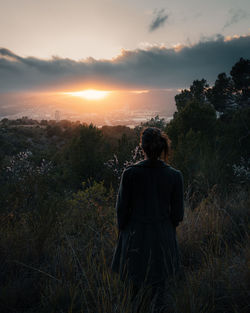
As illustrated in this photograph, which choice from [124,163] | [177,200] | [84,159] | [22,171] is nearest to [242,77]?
[84,159]

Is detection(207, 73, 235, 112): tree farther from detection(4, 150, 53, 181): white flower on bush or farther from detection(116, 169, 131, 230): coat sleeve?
detection(116, 169, 131, 230): coat sleeve

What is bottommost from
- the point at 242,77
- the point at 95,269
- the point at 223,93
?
the point at 95,269

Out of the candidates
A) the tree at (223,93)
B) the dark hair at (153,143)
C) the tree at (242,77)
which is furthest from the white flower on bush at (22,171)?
the tree at (242,77)

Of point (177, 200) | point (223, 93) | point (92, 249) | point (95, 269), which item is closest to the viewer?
point (95, 269)

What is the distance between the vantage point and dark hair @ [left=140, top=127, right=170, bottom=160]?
212 centimetres

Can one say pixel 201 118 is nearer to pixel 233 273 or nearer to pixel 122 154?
pixel 122 154

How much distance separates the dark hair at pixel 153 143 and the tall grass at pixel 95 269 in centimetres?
100

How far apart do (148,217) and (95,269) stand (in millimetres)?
658

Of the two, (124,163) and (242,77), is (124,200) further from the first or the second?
(242,77)

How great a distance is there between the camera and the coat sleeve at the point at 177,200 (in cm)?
222

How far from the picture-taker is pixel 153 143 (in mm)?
2113

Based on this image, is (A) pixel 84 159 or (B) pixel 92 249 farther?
(A) pixel 84 159

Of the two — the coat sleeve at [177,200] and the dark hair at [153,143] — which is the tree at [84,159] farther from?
the dark hair at [153,143]

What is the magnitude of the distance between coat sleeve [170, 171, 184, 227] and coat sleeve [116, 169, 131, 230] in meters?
0.44
